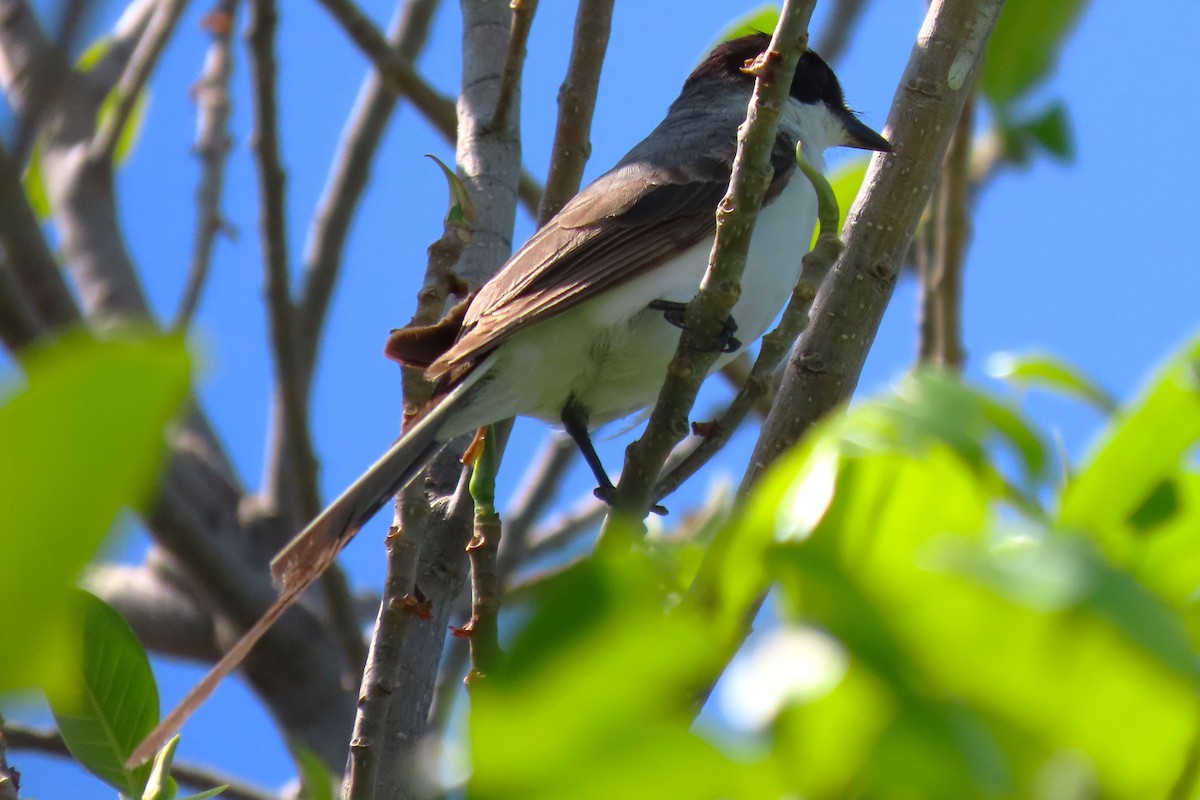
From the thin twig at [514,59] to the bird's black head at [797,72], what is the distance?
1.09 meters

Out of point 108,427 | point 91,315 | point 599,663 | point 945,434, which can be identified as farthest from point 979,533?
point 91,315

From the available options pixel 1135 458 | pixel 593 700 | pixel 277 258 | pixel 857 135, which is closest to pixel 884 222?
pixel 857 135

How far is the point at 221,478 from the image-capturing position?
5965mm

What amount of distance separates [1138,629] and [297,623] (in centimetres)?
498

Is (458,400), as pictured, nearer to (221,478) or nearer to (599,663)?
(599,663)

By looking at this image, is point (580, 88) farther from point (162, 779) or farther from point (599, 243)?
point (162, 779)

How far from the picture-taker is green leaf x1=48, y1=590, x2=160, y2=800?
1.57 m

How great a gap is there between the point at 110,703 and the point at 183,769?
2.63m

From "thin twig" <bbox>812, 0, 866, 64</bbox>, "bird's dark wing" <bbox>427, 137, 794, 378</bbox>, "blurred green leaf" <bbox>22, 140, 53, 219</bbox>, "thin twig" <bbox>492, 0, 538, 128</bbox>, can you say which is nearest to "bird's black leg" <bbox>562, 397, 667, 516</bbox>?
"bird's dark wing" <bbox>427, 137, 794, 378</bbox>

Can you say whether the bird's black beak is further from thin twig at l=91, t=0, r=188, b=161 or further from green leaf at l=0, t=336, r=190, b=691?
green leaf at l=0, t=336, r=190, b=691

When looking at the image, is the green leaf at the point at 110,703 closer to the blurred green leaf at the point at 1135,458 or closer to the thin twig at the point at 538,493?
the blurred green leaf at the point at 1135,458

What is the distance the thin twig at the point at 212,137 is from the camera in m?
5.58

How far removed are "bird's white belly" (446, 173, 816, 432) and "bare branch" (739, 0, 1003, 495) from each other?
0.36 meters

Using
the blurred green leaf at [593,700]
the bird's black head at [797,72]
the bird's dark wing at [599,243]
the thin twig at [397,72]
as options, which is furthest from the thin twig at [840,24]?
the blurred green leaf at [593,700]
